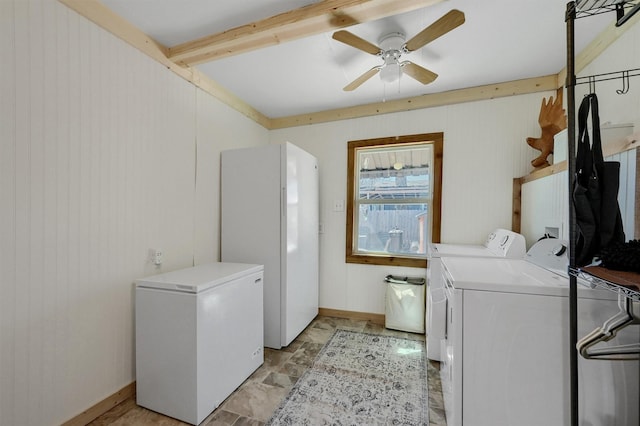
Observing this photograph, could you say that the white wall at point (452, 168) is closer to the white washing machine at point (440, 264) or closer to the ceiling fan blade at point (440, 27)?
the white washing machine at point (440, 264)

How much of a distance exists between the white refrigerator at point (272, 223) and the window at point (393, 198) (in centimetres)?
74

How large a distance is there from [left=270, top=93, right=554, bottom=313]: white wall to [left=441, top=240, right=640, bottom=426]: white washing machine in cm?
157

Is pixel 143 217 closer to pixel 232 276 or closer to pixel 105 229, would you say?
pixel 105 229

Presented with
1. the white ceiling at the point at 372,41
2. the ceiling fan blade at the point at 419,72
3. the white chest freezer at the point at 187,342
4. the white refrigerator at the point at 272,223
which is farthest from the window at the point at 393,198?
the white chest freezer at the point at 187,342

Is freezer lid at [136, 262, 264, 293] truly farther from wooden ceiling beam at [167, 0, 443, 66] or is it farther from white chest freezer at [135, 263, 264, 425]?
wooden ceiling beam at [167, 0, 443, 66]

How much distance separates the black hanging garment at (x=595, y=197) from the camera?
0.92 metres

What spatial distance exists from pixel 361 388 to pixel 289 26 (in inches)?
101

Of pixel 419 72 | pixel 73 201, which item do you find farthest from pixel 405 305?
pixel 73 201

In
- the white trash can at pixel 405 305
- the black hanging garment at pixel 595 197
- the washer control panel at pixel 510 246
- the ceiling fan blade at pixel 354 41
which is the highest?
the ceiling fan blade at pixel 354 41

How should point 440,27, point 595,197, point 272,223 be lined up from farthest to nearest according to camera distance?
point 272,223, point 440,27, point 595,197

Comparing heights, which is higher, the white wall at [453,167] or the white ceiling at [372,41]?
the white ceiling at [372,41]

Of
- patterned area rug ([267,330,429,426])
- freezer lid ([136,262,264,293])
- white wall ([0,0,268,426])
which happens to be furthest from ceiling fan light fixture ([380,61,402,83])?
patterned area rug ([267,330,429,426])

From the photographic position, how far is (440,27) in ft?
4.86

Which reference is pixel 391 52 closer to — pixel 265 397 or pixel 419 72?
pixel 419 72
